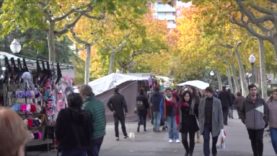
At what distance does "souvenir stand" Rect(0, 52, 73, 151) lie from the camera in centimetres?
1290

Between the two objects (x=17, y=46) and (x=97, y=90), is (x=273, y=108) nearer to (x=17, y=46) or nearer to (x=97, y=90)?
(x=17, y=46)

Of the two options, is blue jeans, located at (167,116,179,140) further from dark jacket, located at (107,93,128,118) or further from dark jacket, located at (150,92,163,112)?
dark jacket, located at (150,92,163,112)

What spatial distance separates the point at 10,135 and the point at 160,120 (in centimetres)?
1948

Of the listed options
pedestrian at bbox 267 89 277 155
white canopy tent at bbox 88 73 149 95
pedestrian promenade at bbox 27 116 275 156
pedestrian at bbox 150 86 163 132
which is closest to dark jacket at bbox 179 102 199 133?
pedestrian promenade at bbox 27 116 275 156

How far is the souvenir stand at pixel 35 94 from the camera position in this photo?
42.3 feet

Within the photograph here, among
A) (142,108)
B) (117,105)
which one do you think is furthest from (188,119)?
(142,108)

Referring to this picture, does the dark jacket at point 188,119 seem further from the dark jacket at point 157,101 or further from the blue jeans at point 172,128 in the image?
the dark jacket at point 157,101

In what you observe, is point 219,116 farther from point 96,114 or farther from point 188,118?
point 96,114

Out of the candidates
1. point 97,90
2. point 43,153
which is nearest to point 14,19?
point 43,153

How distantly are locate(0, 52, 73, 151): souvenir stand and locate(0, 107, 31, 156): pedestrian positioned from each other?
9.79 m

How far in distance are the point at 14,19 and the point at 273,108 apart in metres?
8.39

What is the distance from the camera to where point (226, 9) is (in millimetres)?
23109

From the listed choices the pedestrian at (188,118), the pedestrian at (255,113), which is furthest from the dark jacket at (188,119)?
the pedestrian at (255,113)

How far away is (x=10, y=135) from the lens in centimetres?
281
